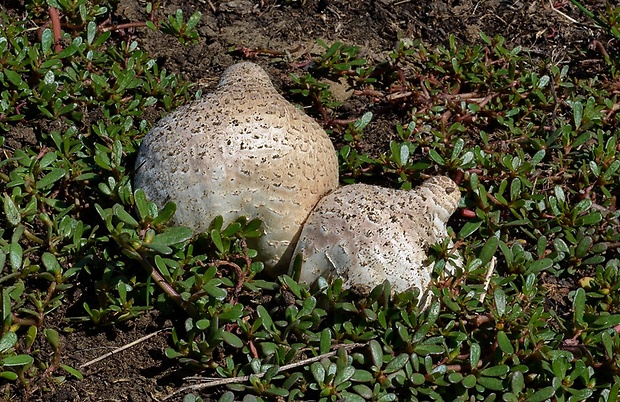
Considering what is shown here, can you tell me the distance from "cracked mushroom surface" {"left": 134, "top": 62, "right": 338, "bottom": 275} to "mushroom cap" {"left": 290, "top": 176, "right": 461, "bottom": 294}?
12 centimetres

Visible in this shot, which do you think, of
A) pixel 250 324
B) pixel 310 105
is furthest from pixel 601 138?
pixel 250 324

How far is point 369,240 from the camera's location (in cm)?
299

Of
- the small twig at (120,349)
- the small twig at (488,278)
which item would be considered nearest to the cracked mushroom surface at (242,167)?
the small twig at (120,349)

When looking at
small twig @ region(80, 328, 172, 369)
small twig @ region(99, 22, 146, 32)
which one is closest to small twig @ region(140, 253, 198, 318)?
small twig @ region(80, 328, 172, 369)

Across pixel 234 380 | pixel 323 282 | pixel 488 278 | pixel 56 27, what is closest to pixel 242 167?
pixel 323 282

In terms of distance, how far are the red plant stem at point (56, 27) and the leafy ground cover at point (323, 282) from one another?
1 centimetres

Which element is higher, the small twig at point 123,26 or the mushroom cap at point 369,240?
the small twig at point 123,26

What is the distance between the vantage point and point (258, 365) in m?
2.86

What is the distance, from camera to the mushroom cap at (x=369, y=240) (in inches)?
118

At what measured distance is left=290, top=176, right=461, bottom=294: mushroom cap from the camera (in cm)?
299

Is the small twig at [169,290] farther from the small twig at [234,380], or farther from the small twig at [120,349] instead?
the small twig at [234,380]

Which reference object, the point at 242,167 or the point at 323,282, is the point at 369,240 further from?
the point at 242,167

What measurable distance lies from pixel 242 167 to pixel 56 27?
1.85 metres

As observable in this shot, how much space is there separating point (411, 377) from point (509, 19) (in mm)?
2816
